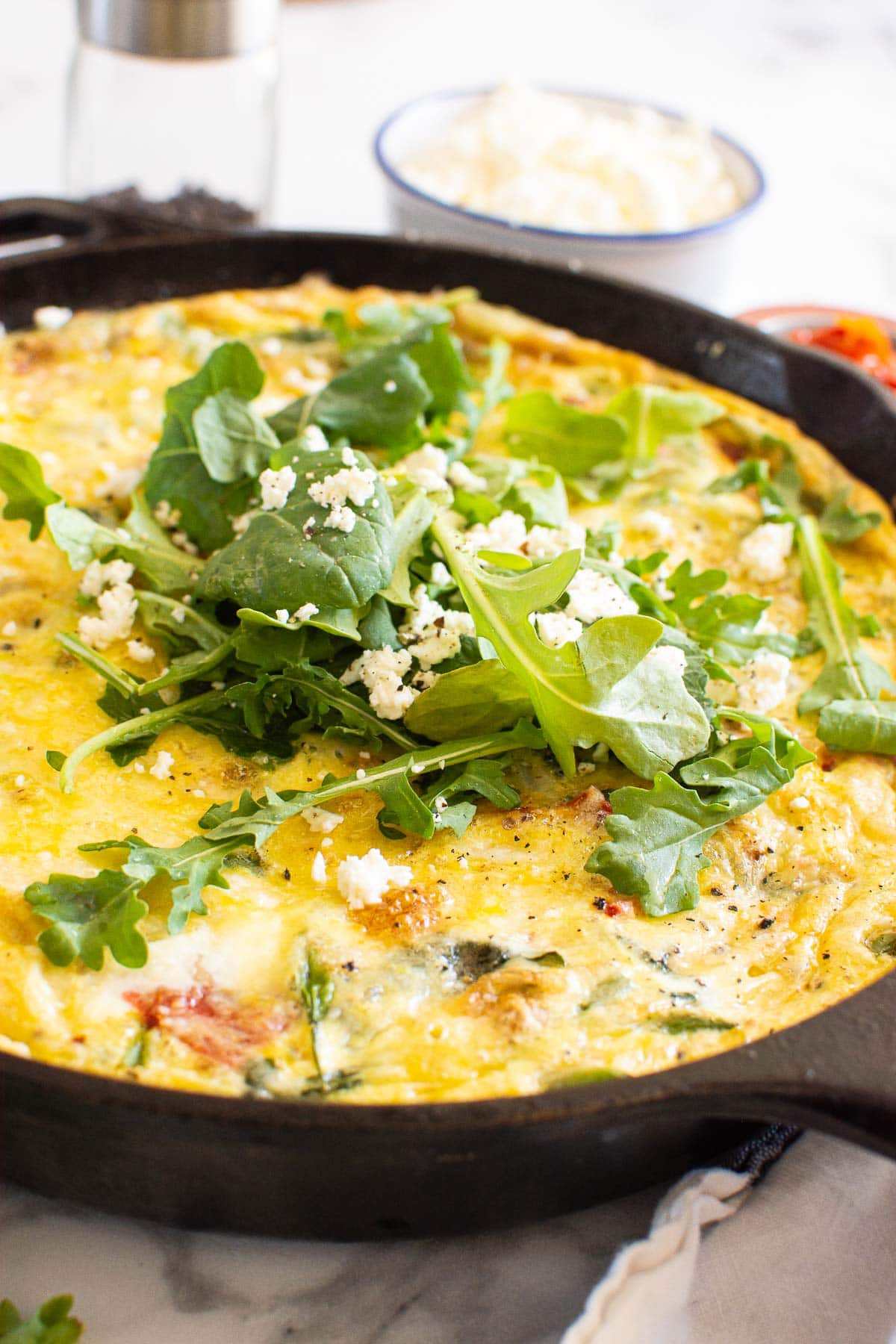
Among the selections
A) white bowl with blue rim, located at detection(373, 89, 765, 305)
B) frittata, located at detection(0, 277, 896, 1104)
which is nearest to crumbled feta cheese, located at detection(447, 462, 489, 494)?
frittata, located at detection(0, 277, 896, 1104)

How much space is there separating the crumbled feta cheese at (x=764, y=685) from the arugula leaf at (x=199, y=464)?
1.07 metres

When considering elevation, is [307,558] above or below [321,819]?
above

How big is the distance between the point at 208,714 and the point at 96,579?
1.28 feet

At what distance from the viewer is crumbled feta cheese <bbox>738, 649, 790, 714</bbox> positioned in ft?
8.39

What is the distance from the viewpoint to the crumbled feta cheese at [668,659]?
7.50ft

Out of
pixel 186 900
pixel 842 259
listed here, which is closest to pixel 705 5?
pixel 842 259

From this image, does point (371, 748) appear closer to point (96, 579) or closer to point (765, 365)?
point (96, 579)

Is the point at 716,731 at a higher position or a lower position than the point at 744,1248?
higher

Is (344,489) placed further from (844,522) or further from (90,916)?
(844,522)

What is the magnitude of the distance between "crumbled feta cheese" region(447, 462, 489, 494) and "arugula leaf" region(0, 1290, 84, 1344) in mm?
1708

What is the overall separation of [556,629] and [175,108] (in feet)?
10.2

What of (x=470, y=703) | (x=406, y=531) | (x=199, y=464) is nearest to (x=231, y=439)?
(x=199, y=464)

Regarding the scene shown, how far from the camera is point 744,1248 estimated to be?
82.1 inches

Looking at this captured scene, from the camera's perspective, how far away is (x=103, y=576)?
257 cm
